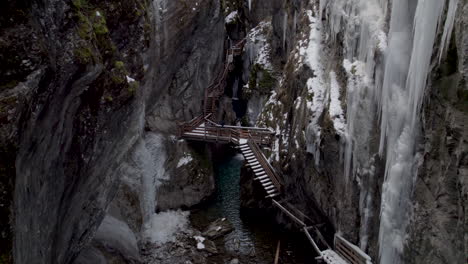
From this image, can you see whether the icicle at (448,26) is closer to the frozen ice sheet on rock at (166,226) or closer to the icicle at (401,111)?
the icicle at (401,111)

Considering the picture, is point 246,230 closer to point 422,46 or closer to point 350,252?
point 350,252

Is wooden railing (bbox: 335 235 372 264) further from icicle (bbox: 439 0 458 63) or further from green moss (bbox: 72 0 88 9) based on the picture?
green moss (bbox: 72 0 88 9)

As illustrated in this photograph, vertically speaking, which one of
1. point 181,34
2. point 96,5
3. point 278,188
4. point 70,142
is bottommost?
point 278,188

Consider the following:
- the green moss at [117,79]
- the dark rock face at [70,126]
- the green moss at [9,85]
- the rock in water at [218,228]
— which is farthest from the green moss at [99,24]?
the rock in water at [218,228]

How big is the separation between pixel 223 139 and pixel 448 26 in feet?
46.2

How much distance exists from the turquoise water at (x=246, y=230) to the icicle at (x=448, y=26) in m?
10.1

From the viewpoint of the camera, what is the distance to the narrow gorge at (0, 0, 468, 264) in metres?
5.88

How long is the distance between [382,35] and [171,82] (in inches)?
508

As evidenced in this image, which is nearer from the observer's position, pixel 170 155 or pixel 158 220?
pixel 158 220

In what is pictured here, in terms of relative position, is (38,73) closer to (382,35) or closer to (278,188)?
(382,35)

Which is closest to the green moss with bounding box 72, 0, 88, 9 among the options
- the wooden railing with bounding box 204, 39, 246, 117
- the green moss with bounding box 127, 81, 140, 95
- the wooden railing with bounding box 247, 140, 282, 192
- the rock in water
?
the green moss with bounding box 127, 81, 140, 95

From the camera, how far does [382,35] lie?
10.0m

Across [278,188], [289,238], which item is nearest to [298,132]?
[278,188]

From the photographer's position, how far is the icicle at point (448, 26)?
6191 millimetres
